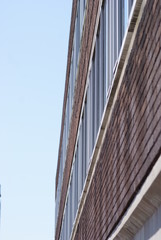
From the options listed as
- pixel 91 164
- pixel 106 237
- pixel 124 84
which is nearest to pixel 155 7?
pixel 124 84

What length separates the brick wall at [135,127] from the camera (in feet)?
18.4

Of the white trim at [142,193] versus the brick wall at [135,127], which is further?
the brick wall at [135,127]

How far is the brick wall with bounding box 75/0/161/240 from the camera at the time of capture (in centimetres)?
560

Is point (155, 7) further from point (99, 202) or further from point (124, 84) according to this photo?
point (99, 202)

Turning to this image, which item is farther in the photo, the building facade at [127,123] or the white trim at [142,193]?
the building facade at [127,123]

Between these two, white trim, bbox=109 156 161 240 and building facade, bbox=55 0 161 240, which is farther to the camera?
building facade, bbox=55 0 161 240

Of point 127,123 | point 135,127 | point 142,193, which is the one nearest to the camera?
point 142,193

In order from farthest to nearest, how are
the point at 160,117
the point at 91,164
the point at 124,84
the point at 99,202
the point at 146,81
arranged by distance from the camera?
the point at 91,164 < the point at 99,202 < the point at 124,84 < the point at 146,81 < the point at 160,117

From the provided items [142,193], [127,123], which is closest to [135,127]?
[127,123]

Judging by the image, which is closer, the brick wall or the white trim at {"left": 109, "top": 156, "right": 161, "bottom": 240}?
the white trim at {"left": 109, "top": 156, "right": 161, "bottom": 240}

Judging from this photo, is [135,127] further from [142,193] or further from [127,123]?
[142,193]

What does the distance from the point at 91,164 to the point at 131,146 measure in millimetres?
4964

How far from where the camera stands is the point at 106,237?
8.98 m

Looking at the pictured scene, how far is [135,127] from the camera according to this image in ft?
21.3
